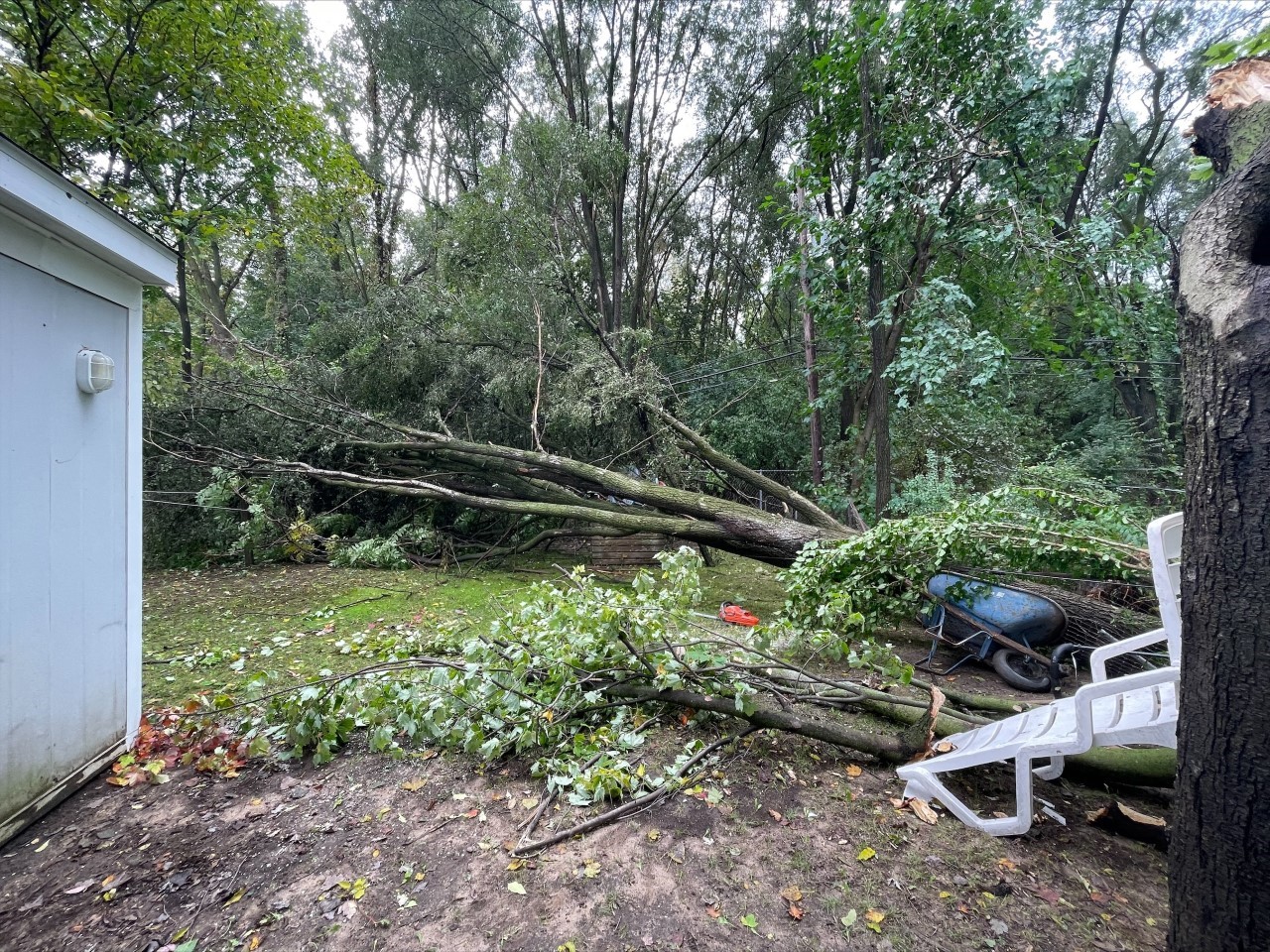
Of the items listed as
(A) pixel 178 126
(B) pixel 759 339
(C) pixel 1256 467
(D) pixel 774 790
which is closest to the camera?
(C) pixel 1256 467

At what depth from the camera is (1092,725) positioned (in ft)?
5.44

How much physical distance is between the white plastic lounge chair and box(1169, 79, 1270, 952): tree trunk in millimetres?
508

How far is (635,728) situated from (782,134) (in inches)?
538

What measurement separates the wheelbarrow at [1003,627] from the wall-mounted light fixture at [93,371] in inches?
187

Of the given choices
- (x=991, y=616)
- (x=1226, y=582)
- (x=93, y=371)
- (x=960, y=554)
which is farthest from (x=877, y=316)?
(x=93, y=371)

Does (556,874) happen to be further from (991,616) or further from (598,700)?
(991,616)

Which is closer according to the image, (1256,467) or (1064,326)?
(1256,467)

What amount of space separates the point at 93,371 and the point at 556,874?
104 inches

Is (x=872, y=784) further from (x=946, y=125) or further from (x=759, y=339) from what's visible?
(x=759, y=339)

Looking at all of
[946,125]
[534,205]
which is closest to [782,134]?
[534,205]

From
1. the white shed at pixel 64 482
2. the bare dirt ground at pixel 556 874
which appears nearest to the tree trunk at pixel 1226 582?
the bare dirt ground at pixel 556 874

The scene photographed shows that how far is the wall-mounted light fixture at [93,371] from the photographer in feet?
7.01

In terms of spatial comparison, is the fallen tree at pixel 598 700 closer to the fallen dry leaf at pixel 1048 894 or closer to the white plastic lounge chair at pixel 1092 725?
the white plastic lounge chair at pixel 1092 725

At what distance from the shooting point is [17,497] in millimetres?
1876
